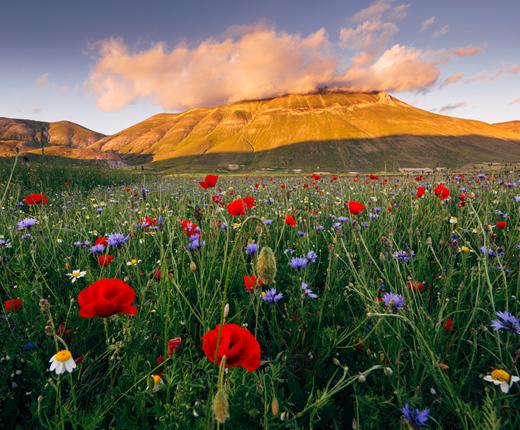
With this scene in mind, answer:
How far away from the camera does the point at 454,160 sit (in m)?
120

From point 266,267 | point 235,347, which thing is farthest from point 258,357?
point 266,267

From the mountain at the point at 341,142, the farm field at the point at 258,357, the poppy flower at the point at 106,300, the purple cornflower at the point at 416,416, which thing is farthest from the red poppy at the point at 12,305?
the mountain at the point at 341,142

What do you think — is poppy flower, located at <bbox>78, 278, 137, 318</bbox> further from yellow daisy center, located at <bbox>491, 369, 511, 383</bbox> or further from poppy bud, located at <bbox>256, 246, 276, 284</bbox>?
yellow daisy center, located at <bbox>491, 369, 511, 383</bbox>

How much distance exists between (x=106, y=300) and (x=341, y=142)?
143435mm

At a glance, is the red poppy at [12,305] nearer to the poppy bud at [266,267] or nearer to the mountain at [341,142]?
the poppy bud at [266,267]

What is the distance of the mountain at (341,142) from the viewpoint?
12369cm

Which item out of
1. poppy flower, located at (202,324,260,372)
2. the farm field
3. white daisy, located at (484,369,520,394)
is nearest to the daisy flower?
the farm field

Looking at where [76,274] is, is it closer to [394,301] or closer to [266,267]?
[266,267]

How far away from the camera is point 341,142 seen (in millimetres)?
135625

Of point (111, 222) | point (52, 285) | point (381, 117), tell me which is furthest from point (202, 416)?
point (381, 117)

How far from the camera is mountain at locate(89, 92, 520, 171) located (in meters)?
124

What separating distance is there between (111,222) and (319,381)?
11.8 ft

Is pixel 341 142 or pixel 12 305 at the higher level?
pixel 341 142

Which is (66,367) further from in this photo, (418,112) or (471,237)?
(418,112)
